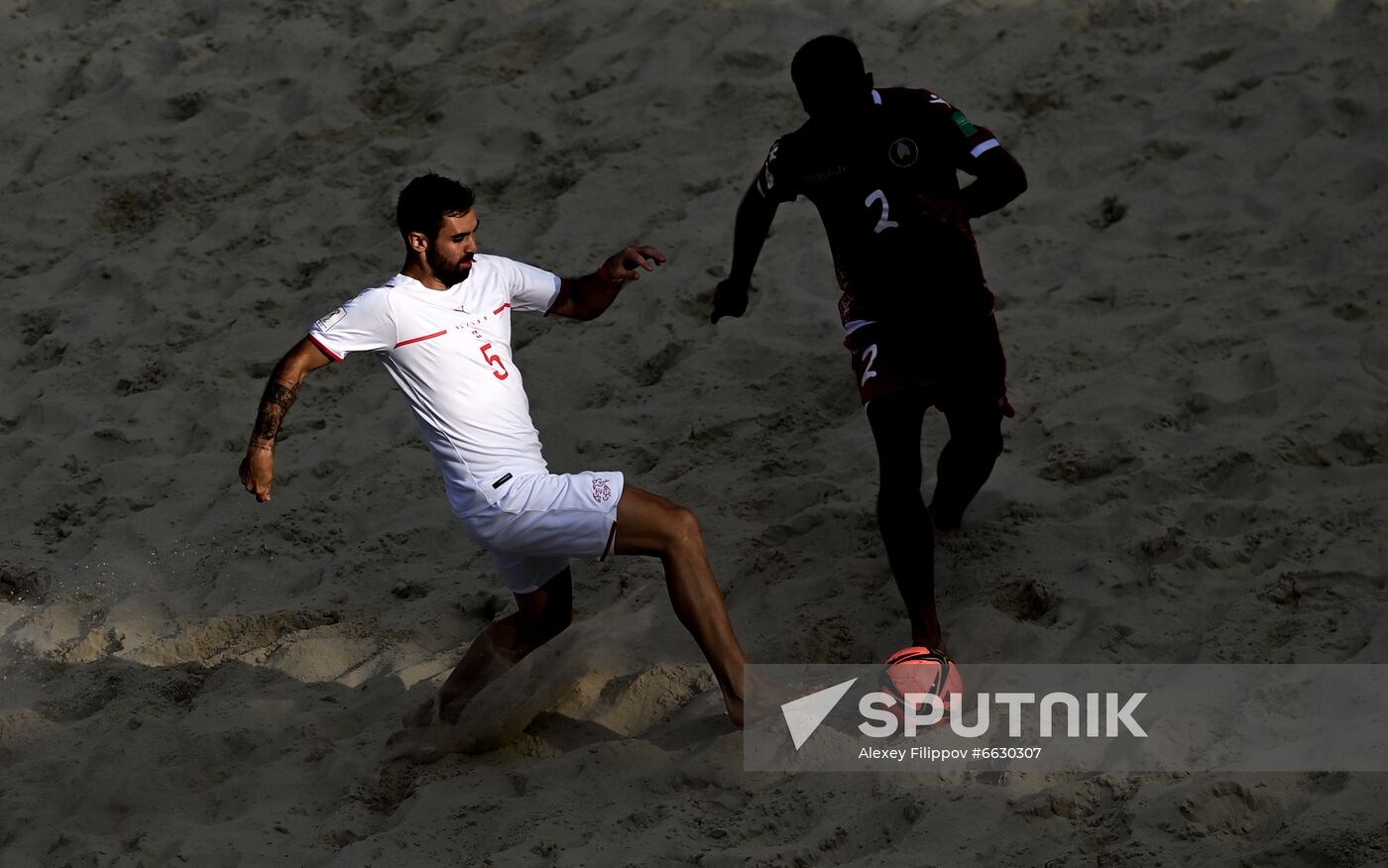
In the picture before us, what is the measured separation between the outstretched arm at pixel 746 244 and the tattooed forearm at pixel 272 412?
4.79 ft

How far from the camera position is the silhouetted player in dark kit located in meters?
4.59

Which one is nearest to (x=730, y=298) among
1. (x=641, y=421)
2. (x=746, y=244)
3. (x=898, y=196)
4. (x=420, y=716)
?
(x=746, y=244)

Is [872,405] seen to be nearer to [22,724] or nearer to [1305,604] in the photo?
[1305,604]

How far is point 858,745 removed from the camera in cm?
434

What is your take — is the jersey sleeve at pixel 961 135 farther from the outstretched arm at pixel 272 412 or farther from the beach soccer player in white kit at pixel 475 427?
the outstretched arm at pixel 272 412

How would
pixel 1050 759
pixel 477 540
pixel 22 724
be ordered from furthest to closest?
pixel 22 724, pixel 477 540, pixel 1050 759

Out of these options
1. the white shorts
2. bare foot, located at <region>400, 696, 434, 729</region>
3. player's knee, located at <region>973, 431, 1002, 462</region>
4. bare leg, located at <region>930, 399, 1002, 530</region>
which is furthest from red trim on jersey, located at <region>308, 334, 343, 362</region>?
player's knee, located at <region>973, 431, 1002, 462</region>

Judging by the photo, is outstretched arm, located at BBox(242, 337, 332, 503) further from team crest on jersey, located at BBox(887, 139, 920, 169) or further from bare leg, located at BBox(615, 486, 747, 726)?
team crest on jersey, located at BBox(887, 139, 920, 169)

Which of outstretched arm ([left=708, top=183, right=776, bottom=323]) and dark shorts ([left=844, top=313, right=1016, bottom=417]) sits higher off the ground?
outstretched arm ([left=708, top=183, right=776, bottom=323])

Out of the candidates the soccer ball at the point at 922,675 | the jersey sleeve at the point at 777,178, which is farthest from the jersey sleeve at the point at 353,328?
the soccer ball at the point at 922,675

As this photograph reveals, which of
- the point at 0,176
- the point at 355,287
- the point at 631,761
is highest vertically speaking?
the point at 0,176

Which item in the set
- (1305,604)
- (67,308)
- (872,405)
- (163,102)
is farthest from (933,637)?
(163,102)

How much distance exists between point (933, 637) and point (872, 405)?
719 mm

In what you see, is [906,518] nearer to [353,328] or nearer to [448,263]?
[448,263]
